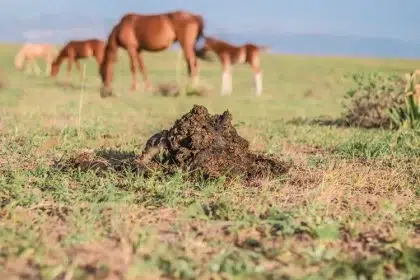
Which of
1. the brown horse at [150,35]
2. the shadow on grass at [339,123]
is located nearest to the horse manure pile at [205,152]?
the shadow on grass at [339,123]

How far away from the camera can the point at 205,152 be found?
4492mm

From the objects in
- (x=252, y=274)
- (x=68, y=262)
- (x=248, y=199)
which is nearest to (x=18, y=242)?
(x=68, y=262)

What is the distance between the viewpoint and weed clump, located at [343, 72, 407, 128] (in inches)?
338

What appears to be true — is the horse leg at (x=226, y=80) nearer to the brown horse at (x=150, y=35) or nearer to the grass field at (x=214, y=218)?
the brown horse at (x=150, y=35)

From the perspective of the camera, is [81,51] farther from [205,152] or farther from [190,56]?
[205,152]

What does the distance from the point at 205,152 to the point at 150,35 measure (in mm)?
12079

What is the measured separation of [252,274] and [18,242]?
113cm

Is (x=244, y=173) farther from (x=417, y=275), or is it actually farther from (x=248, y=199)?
(x=417, y=275)

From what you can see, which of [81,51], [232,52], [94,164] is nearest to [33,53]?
[81,51]

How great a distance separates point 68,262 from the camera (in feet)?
8.79

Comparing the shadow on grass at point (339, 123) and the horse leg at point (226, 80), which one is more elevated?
the horse leg at point (226, 80)

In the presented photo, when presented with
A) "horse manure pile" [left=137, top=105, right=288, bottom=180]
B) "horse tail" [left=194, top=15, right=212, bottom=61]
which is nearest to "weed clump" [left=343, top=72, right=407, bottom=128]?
"horse manure pile" [left=137, top=105, right=288, bottom=180]

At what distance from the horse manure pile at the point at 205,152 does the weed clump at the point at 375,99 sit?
13.8 ft

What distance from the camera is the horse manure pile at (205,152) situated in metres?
4.41
